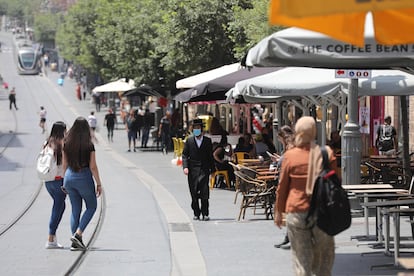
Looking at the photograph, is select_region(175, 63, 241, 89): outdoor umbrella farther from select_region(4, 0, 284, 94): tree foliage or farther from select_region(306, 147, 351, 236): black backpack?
select_region(306, 147, 351, 236): black backpack

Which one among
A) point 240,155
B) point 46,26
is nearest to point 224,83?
point 240,155

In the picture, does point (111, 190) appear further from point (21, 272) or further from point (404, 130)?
point (21, 272)

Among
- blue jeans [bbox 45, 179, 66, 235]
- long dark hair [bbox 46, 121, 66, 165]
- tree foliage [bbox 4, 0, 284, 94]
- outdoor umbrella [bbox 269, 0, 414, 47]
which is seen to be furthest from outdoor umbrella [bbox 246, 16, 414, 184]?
tree foliage [bbox 4, 0, 284, 94]

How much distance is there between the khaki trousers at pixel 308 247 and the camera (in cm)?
874

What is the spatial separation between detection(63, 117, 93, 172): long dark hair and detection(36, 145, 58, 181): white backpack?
593 mm

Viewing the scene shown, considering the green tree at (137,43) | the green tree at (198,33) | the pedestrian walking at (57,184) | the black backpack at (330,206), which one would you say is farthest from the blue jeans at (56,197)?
the green tree at (137,43)

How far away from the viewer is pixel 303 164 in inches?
345

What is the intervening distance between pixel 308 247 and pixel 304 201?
38 centimetres

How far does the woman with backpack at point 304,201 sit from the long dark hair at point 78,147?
474 cm

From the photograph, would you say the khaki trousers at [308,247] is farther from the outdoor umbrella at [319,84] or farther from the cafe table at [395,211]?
the outdoor umbrella at [319,84]

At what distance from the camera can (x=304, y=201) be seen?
8.76 metres

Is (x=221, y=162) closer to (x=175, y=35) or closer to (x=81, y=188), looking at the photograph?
(x=81, y=188)

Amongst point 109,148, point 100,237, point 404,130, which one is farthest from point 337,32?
point 109,148

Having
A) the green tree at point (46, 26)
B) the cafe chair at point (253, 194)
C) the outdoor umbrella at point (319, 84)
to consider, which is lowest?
the cafe chair at point (253, 194)
